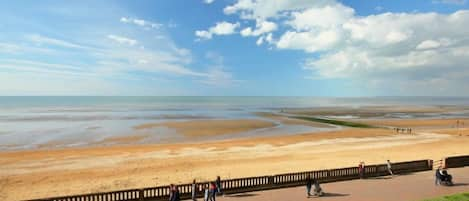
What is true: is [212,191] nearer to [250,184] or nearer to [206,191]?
[206,191]

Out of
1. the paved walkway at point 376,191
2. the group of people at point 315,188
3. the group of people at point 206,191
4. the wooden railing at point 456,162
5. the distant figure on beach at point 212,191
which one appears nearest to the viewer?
the group of people at point 206,191

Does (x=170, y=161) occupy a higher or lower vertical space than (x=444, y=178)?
lower

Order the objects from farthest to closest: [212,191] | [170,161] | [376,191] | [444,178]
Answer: [170,161], [444,178], [376,191], [212,191]

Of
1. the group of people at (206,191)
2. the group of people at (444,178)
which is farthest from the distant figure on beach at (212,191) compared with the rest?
the group of people at (444,178)

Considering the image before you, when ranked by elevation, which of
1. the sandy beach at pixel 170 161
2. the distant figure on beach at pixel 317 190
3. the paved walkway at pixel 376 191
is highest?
the distant figure on beach at pixel 317 190

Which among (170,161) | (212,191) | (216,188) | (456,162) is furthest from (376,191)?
(170,161)

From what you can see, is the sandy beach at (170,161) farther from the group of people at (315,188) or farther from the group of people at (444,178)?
the group of people at (444,178)

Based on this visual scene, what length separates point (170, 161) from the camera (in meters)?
27.9

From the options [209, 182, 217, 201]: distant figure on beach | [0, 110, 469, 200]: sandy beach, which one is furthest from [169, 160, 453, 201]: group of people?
[0, 110, 469, 200]: sandy beach

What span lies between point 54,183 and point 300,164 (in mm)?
17001

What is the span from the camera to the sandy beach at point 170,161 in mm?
20766

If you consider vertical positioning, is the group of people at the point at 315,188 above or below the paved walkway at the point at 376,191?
above

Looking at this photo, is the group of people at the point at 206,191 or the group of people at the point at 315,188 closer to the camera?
the group of people at the point at 206,191

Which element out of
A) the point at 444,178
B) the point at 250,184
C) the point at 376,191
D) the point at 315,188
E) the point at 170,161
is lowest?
the point at 170,161
